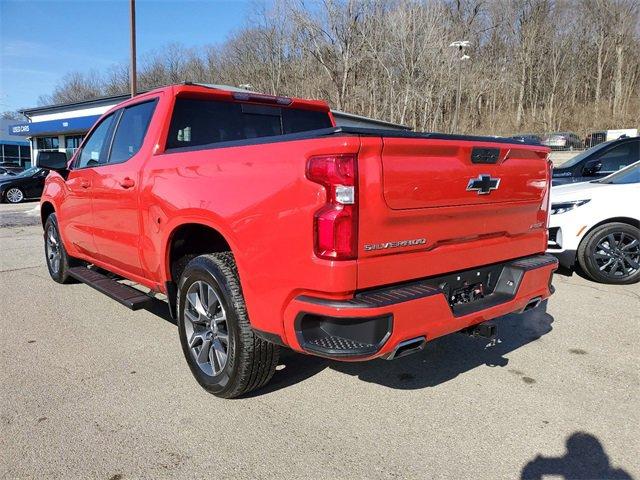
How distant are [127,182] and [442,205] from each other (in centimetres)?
250

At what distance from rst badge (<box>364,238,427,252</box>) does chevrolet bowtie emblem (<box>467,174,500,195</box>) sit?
489mm

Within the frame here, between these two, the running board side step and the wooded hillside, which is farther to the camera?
the wooded hillside

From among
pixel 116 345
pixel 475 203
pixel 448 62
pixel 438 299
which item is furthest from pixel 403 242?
pixel 448 62

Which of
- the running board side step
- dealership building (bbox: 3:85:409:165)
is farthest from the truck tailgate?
dealership building (bbox: 3:85:409:165)

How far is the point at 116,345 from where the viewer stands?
430 centimetres

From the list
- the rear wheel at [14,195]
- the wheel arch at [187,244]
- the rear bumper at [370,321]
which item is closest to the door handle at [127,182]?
the wheel arch at [187,244]

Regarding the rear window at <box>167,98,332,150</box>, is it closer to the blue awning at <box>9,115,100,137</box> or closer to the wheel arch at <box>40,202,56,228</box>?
the wheel arch at <box>40,202,56,228</box>

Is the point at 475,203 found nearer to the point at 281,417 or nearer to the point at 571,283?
the point at 281,417

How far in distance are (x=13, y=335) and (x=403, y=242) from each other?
378cm

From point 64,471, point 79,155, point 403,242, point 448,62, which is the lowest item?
point 64,471

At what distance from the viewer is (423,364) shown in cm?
386

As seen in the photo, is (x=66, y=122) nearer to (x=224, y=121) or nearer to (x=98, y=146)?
(x=98, y=146)

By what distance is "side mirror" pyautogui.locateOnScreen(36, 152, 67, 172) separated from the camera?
5.42 meters

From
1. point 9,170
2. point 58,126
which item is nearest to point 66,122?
point 58,126
